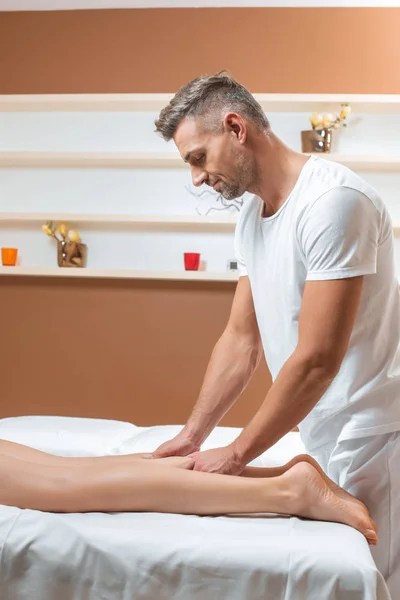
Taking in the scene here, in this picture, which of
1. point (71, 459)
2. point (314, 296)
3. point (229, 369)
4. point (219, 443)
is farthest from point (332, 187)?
point (219, 443)

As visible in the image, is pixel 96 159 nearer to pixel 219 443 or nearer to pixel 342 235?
pixel 219 443

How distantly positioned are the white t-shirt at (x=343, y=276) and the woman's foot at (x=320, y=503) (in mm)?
126

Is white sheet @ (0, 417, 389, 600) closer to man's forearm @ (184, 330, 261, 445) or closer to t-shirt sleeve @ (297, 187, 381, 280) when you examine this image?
man's forearm @ (184, 330, 261, 445)

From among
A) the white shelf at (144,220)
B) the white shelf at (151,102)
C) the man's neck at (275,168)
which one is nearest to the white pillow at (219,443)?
the man's neck at (275,168)

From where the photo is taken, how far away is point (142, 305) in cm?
385

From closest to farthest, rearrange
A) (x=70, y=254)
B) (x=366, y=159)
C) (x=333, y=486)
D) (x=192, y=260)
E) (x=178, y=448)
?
1. (x=333, y=486)
2. (x=178, y=448)
3. (x=366, y=159)
4. (x=192, y=260)
5. (x=70, y=254)

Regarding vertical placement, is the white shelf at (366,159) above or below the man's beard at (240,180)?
above

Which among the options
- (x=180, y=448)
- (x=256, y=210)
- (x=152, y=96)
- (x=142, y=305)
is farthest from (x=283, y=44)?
(x=180, y=448)

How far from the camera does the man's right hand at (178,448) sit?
5.87 feet

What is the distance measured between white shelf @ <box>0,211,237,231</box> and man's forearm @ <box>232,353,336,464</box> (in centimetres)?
219

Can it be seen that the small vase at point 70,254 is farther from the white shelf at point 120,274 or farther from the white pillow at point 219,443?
the white pillow at point 219,443

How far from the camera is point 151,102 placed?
12.3 feet

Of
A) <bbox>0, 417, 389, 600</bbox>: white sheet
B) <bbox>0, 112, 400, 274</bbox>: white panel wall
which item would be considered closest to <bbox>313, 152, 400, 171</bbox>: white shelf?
<bbox>0, 112, 400, 274</bbox>: white panel wall

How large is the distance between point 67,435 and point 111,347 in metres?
1.54
